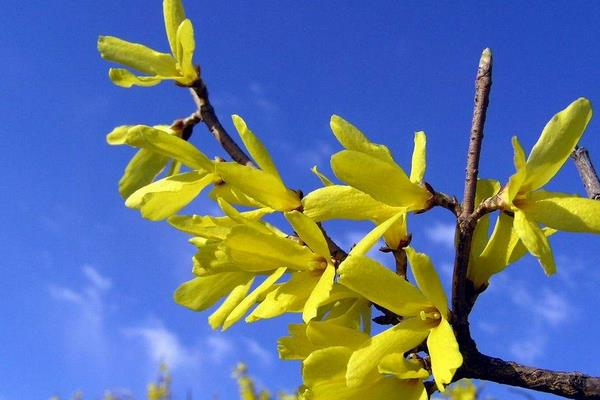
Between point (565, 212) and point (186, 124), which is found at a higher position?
point (186, 124)

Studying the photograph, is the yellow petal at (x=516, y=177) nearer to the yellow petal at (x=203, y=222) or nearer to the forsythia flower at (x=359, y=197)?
the forsythia flower at (x=359, y=197)

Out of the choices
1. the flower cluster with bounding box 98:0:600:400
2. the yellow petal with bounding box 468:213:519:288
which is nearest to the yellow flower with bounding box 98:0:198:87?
the flower cluster with bounding box 98:0:600:400

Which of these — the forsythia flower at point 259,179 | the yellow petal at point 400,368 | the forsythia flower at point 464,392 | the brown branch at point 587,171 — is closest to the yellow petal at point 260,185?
the forsythia flower at point 259,179

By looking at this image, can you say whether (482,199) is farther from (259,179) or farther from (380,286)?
(259,179)

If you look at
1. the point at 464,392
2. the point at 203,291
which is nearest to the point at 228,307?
the point at 203,291

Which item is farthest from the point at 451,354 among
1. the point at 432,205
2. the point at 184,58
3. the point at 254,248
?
the point at 184,58

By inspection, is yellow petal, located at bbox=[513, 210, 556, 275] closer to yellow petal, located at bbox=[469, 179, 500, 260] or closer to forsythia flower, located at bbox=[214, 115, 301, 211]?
yellow petal, located at bbox=[469, 179, 500, 260]
